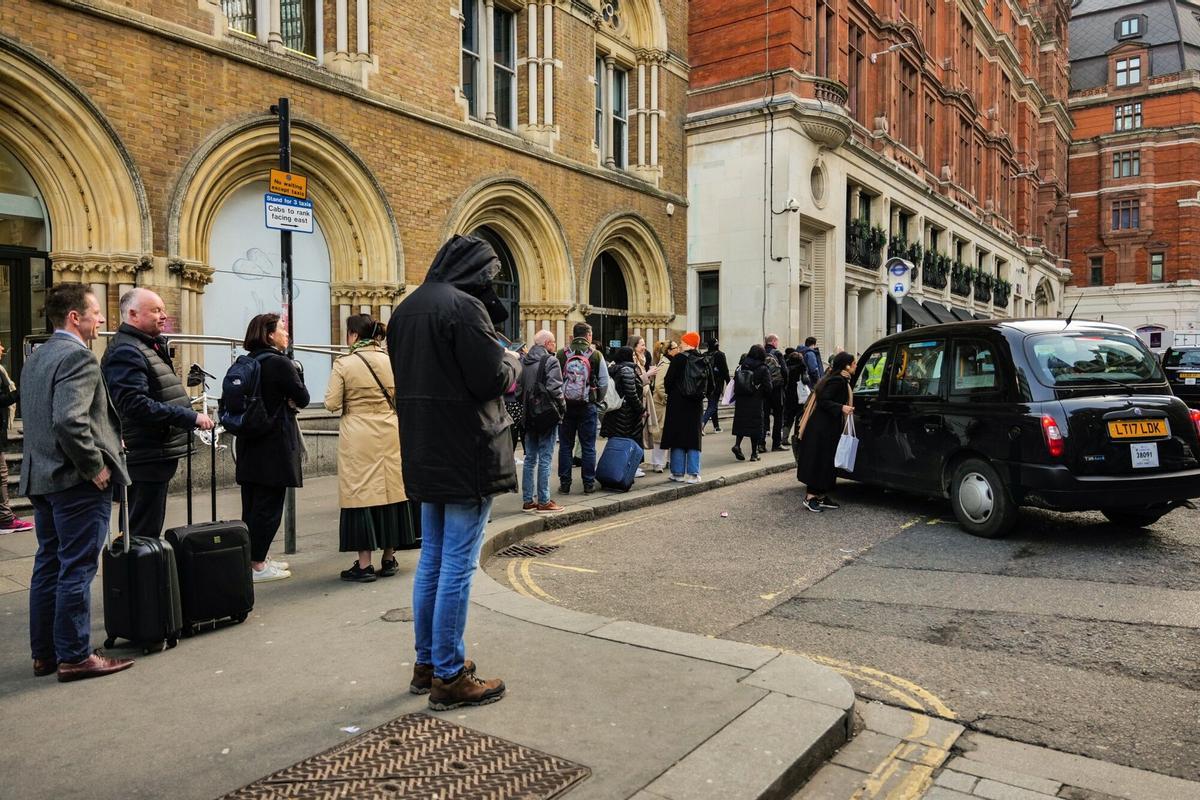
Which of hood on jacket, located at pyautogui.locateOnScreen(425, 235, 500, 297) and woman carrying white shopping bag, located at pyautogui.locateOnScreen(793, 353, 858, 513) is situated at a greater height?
hood on jacket, located at pyautogui.locateOnScreen(425, 235, 500, 297)

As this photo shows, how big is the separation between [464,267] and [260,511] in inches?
110

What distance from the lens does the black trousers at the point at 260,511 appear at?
17.3ft

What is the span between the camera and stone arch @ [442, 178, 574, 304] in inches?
591

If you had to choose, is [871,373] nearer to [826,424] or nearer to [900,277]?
[826,424]

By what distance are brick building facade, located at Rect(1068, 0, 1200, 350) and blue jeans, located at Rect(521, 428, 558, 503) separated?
5553cm

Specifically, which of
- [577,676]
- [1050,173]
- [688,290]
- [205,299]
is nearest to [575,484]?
[205,299]

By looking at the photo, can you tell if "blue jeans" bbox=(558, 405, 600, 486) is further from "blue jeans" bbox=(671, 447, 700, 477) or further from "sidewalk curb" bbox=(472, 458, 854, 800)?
"sidewalk curb" bbox=(472, 458, 854, 800)

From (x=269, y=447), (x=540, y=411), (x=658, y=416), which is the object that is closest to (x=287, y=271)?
(x=269, y=447)

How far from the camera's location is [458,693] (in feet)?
11.0

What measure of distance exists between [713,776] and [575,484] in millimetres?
7308

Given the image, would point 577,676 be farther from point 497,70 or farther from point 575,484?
point 497,70

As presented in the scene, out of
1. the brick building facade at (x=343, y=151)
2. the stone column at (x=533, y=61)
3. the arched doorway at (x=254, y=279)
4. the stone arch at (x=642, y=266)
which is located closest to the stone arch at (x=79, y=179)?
the brick building facade at (x=343, y=151)

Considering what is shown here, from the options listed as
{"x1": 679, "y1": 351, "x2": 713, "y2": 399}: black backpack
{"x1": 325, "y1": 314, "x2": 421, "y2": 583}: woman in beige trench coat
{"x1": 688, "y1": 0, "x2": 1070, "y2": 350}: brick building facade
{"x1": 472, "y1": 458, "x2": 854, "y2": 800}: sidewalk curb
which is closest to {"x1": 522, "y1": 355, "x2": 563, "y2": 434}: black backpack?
{"x1": 679, "y1": 351, "x2": 713, "y2": 399}: black backpack

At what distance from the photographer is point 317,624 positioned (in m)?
4.51
